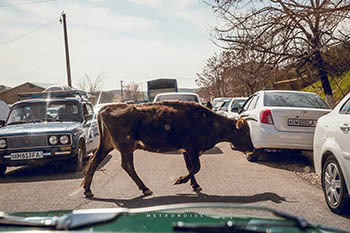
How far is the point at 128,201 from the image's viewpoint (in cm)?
602

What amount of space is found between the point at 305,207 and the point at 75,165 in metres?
5.59

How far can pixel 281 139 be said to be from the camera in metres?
8.80

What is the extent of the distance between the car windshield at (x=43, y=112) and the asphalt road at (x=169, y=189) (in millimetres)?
1307

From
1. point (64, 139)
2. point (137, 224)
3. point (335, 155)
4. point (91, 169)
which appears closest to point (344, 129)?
point (335, 155)

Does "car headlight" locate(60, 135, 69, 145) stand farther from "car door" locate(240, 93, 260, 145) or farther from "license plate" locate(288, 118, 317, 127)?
"license plate" locate(288, 118, 317, 127)

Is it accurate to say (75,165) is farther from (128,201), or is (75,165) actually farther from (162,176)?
(128,201)

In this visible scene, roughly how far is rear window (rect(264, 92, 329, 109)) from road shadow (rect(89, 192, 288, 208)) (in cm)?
389

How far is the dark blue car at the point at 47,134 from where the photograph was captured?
850cm

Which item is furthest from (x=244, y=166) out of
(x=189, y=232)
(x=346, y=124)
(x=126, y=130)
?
(x=189, y=232)

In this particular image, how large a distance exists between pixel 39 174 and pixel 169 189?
3801 millimetres

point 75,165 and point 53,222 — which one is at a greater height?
point 53,222

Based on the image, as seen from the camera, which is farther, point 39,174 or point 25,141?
point 39,174

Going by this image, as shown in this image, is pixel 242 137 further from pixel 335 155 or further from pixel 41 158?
pixel 41 158

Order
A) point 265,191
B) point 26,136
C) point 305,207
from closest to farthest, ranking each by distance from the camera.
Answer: point 305,207 → point 265,191 → point 26,136
